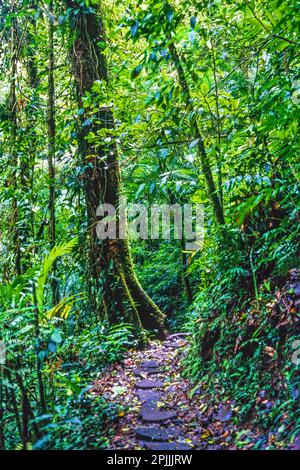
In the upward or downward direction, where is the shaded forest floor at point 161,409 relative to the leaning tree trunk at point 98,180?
downward

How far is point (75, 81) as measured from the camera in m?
5.70

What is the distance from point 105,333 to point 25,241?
6.54 ft

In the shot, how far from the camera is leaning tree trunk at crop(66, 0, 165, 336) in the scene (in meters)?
5.55

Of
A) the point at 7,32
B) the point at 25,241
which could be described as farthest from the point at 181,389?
the point at 7,32

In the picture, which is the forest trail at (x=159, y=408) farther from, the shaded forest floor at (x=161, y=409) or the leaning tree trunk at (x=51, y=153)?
the leaning tree trunk at (x=51, y=153)

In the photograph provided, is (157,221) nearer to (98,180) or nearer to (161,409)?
(98,180)

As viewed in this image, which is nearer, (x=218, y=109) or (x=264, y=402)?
(x=264, y=402)

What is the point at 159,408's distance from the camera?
3607mm

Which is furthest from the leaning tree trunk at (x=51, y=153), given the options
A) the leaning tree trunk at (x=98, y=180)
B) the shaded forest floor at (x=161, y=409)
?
the shaded forest floor at (x=161, y=409)

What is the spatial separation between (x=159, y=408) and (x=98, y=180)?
3.13 meters

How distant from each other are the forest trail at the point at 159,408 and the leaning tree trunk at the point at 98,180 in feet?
2.69

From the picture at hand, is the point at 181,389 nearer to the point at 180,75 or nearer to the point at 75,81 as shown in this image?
the point at 180,75

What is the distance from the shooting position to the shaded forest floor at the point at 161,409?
9.74ft

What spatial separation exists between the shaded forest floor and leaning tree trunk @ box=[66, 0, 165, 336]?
859 mm
